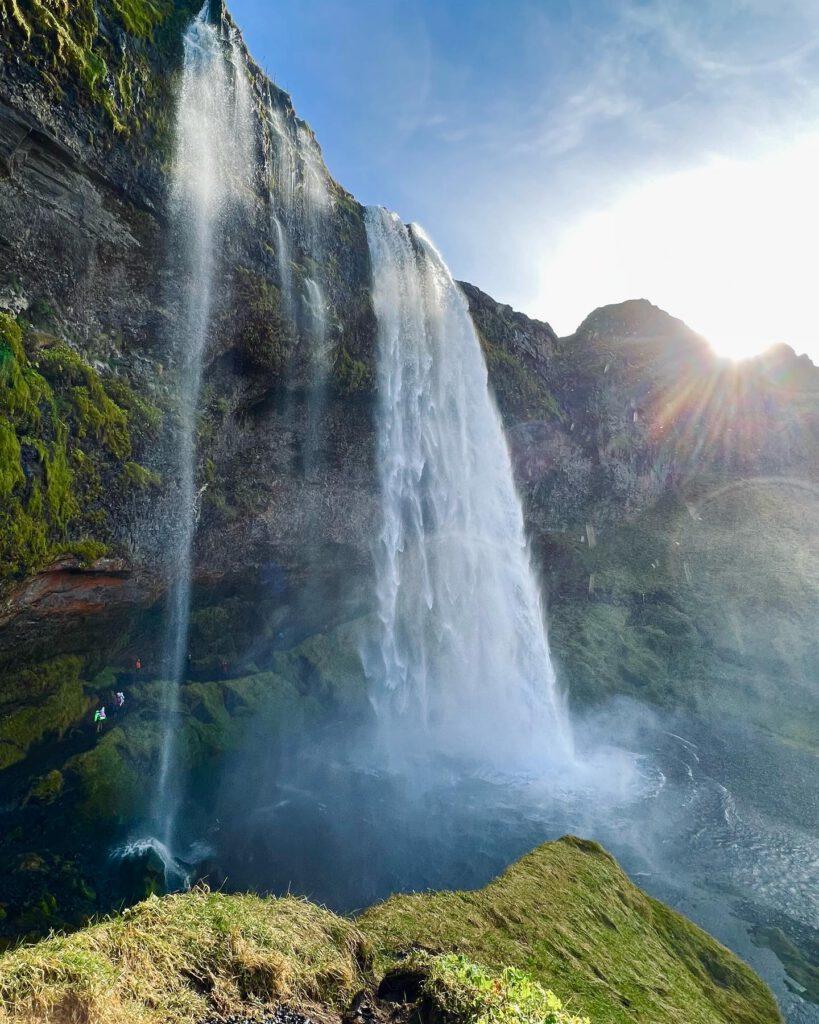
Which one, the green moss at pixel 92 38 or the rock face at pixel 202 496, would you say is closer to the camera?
the green moss at pixel 92 38

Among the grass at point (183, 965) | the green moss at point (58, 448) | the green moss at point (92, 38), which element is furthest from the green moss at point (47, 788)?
the green moss at point (92, 38)

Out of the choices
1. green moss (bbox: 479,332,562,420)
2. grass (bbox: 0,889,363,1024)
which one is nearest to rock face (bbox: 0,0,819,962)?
green moss (bbox: 479,332,562,420)

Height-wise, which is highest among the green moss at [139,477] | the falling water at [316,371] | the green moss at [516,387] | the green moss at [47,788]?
the green moss at [516,387]

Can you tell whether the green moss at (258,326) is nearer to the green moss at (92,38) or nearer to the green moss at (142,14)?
the green moss at (92,38)

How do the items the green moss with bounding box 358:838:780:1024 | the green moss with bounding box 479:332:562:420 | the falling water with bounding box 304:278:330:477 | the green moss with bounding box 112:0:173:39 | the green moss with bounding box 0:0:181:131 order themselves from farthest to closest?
the green moss with bounding box 479:332:562:420 < the falling water with bounding box 304:278:330:477 < the green moss with bounding box 112:0:173:39 < the green moss with bounding box 0:0:181:131 < the green moss with bounding box 358:838:780:1024

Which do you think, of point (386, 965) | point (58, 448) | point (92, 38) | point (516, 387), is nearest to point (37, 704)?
point (58, 448)

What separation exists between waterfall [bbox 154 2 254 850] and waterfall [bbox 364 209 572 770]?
8073mm

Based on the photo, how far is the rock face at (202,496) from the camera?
16.2 meters

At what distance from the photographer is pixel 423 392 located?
101 ft

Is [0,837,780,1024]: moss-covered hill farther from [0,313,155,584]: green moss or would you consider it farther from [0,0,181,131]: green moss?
[0,0,181,131]: green moss

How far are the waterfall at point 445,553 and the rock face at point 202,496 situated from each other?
166 cm

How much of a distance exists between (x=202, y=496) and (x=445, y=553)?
15.6 m

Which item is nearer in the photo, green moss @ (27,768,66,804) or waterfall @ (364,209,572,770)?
green moss @ (27,768,66,804)

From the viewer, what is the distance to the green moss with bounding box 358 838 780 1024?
24.5ft
